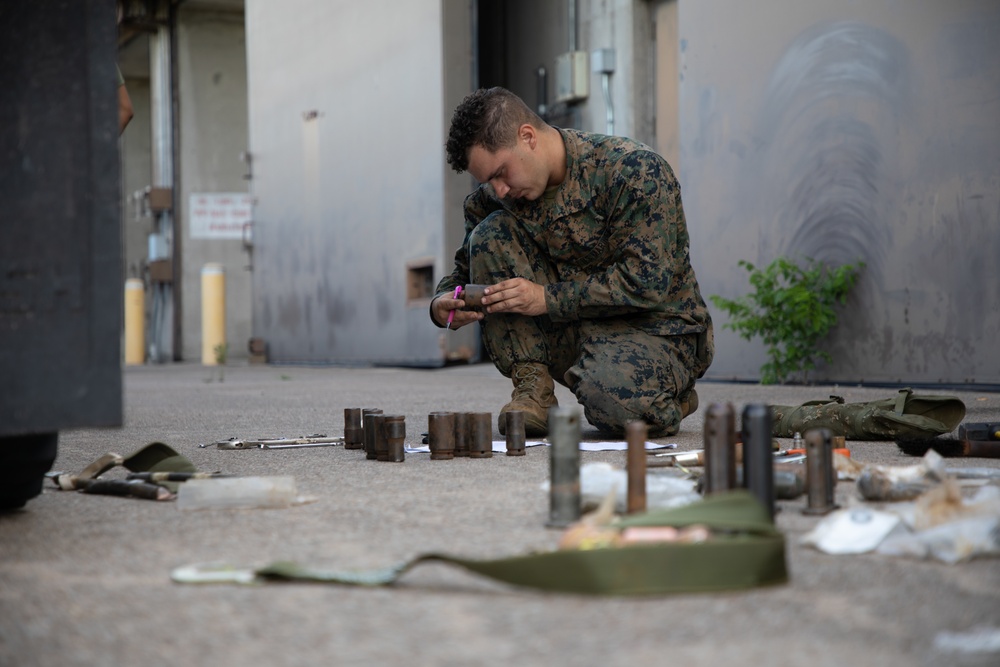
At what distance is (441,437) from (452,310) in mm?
618

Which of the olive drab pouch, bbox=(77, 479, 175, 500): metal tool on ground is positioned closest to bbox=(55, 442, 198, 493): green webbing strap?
bbox=(77, 479, 175, 500): metal tool on ground

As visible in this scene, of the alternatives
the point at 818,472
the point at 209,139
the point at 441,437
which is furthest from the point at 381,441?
the point at 209,139

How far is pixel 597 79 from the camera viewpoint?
708 centimetres

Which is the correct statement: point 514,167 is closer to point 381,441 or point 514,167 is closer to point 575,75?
point 381,441

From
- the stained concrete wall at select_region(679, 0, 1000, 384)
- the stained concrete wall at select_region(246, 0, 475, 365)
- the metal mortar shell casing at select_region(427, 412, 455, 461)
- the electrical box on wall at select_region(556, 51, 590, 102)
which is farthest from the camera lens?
the stained concrete wall at select_region(246, 0, 475, 365)

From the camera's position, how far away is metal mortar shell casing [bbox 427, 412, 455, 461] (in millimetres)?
2525

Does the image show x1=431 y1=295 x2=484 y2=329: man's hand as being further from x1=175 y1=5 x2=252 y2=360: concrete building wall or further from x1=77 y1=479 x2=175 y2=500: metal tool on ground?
x1=175 y1=5 x2=252 y2=360: concrete building wall

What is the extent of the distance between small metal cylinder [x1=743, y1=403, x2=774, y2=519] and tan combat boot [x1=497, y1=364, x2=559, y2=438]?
1445 mm

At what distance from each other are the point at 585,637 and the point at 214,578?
49cm

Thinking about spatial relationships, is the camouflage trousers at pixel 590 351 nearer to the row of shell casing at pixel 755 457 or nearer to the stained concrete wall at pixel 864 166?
the row of shell casing at pixel 755 457

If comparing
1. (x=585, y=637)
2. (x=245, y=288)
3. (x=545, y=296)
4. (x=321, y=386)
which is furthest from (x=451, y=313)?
(x=245, y=288)

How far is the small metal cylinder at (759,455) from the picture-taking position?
1515 millimetres

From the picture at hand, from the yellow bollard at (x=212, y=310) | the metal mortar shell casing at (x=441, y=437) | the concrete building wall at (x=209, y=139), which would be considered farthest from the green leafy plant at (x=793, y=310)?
the concrete building wall at (x=209, y=139)

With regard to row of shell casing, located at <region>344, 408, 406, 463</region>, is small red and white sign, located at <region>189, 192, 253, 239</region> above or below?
above
